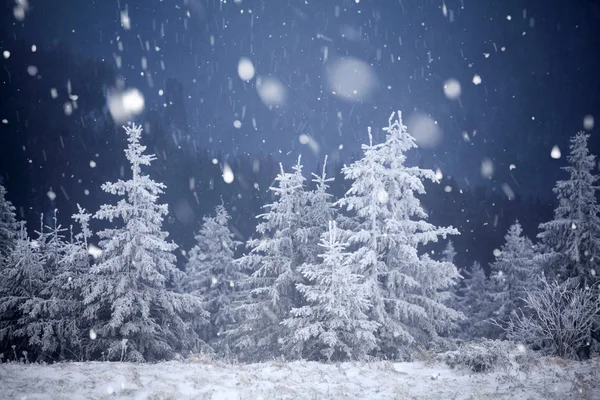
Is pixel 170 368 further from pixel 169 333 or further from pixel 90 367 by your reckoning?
pixel 169 333

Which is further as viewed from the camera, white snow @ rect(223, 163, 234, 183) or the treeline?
white snow @ rect(223, 163, 234, 183)

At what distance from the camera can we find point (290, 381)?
27.3 ft

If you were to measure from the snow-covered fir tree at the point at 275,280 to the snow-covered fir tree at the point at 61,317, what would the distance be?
6.23 m

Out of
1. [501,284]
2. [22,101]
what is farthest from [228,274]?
[22,101]

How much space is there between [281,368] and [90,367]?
4865 millimetres

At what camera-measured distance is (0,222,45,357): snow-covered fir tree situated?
1494 centimetres

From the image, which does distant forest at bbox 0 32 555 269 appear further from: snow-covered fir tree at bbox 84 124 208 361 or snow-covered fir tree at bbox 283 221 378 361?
snow-covered fir tree at bbox 283 221 378 361

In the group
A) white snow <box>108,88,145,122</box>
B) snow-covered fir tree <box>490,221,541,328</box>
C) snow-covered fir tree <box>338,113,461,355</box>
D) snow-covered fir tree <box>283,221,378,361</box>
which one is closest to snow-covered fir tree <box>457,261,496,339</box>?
snow-covered fir tree <box>490,221,541,328</box>

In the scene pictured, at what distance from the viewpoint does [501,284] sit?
28.8 m

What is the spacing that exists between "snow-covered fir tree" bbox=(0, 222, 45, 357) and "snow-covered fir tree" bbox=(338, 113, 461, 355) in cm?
1400

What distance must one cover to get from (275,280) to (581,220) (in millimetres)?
15101

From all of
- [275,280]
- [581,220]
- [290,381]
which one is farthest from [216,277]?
[581,220]

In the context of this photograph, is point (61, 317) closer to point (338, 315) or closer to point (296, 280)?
point (296, 280)

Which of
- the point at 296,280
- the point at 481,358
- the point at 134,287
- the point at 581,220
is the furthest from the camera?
the point at 581,220
